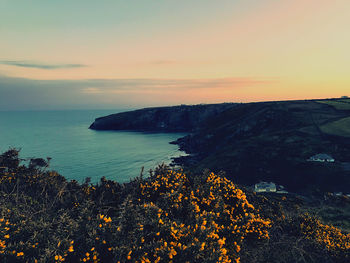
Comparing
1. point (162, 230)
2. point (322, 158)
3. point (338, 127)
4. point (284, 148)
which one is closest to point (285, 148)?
point (284, 148)

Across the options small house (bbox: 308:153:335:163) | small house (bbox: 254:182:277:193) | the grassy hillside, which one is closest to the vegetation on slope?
small house (bbox: 254:182:277:193)

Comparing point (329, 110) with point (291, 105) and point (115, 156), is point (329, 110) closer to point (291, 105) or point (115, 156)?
point (291, 105)

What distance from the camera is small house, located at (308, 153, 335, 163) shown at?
213 feet

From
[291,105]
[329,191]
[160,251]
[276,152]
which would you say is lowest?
[329,191]

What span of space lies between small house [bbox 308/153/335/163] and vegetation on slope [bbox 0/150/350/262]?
62109 millimetres

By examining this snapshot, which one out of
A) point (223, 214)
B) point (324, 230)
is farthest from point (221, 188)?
point (324, 230)

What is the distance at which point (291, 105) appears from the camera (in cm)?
13362

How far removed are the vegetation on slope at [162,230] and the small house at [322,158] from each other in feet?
204

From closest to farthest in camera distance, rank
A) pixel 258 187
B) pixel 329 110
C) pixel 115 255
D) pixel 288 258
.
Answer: pixel 115 255, pixel 288 258, pixel 258 187, pixel 329 110

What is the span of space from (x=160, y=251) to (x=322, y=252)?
344 inches

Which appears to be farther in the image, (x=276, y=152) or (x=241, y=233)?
(x=276, y=152)

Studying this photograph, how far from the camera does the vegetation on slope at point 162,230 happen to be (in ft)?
22.4

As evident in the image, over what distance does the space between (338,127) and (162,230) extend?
345 ft

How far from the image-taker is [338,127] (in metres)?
88.8
